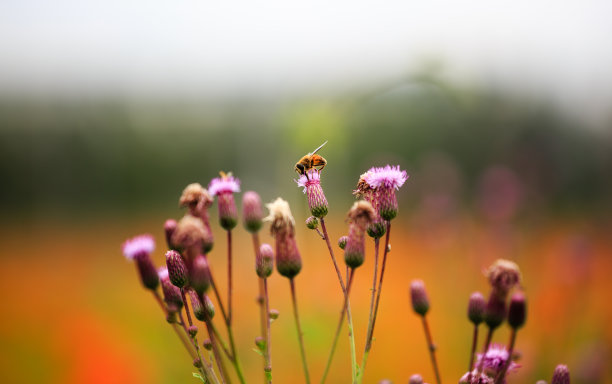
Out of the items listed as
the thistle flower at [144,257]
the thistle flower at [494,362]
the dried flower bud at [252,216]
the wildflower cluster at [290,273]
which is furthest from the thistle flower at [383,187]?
the thistle flower at [144,257]

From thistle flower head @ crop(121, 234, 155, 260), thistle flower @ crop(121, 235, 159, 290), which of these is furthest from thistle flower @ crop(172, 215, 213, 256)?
thistle flower head @ crop(121, 234, 155, 260)

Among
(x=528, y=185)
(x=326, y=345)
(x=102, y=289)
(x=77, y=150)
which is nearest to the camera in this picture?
(x=326, y=345)

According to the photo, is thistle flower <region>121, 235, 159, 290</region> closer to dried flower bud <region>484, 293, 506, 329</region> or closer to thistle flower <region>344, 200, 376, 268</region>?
thistle flower <region>344, 200, 376, 268</region>

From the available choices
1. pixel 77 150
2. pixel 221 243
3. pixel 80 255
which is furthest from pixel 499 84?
pixel 77 150

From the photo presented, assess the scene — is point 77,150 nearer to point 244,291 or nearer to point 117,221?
point 117,221

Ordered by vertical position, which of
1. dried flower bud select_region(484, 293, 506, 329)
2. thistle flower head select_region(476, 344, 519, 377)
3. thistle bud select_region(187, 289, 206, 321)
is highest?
thistle bud select_region(187, 289, 206, 321)

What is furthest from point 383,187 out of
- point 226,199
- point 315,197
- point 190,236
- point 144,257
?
point 144,257

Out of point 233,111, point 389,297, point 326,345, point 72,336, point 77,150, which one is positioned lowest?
point 326,345

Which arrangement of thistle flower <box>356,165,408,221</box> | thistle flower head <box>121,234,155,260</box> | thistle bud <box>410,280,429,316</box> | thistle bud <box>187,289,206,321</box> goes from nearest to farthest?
thistle bud <box>187,289,206,321</box> → thistle flower <box>356,165,408,221</box> → thistle bud <box>410,280,429,316</box> → thistle flower head <box>121,234,155,260</box>
